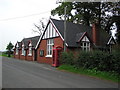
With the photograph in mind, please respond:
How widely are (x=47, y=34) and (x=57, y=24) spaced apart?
2464 millimetres

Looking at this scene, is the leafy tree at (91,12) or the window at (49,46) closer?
the window at (49,46)

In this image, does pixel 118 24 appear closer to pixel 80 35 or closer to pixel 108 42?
pixel 108 42

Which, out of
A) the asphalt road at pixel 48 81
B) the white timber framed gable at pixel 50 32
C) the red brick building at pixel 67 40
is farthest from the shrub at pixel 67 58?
the white timber framed gable at pixel 50 32

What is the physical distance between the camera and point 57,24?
75.4ft

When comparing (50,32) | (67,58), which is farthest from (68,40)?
(67,58)

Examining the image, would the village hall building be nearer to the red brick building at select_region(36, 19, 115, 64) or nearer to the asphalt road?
the red brick building at select_region(36, 19, 115, 64)

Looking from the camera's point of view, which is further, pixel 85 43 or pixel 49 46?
pixel 49 46

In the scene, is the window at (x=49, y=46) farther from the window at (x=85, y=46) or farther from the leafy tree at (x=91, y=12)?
the leafy tree at (x=91, y=12)

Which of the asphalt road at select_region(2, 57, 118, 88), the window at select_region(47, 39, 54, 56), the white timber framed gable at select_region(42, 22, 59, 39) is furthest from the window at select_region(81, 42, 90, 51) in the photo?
the asphalt road at select_region(2, 57, 118, 88)

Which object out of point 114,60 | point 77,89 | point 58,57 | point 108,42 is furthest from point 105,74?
point 108,42

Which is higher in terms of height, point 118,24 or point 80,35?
point 118,24

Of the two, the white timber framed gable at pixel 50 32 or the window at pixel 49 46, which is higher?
the white timber framed gable at pixel 50 32

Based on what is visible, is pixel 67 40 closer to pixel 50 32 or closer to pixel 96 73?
pixel 50 32

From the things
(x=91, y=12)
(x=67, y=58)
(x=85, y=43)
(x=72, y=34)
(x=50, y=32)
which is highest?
(x=91, y=12)
